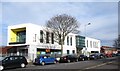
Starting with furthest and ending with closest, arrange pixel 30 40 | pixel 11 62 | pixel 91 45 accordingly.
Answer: pixel 91 45, pixel 30 40, pixel 11 62

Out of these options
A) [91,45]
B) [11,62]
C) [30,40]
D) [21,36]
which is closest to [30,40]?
[30,40]

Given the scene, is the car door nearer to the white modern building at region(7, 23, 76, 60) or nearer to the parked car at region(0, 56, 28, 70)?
the parked car at region(0, 56, 28, 70)

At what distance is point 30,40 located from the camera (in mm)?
A: 51000

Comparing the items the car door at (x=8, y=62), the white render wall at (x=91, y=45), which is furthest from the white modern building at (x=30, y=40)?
the white render wall at (x=91, y=45)

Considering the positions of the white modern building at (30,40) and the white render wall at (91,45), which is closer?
the white modern building at (30,40)

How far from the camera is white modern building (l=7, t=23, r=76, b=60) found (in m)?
50.8

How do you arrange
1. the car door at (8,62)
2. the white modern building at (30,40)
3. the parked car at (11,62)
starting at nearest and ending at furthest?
the parked car at (11,62) < the car door at (8,62) < the white modern building at (30,40)

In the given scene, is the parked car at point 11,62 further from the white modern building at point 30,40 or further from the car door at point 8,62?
the white modern building at point 30,40

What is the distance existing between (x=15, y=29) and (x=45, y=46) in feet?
25.6

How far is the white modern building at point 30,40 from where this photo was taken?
50844 millimetres

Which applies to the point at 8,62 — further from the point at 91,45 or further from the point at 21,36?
the point at 91,45

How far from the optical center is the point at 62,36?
5481cm

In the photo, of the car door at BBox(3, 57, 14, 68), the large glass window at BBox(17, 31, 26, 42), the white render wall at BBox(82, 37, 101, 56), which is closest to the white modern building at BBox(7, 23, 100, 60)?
the large glass window at BBox(17, 31, 26, 42)

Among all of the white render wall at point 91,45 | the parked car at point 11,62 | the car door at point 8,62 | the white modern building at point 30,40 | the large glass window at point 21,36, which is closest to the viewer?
the parked car at point 11,62
